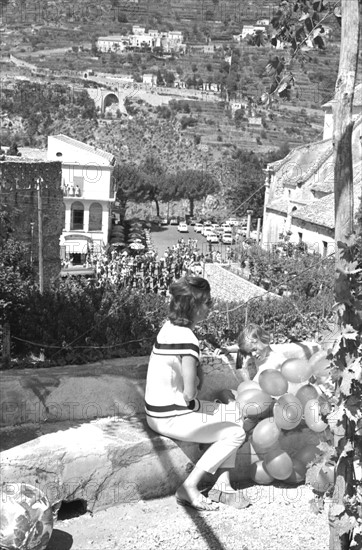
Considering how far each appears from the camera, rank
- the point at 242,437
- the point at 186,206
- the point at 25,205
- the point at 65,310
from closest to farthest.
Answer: the point at 242,437 → the point at 65,310 → the point at 25,205 → the point at 186,206

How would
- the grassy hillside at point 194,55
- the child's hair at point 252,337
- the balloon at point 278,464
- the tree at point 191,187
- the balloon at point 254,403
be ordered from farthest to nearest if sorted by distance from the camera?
the grassy hillside at point 194,55, the tree at point 191,187, the child's hair at point 252,337, the balloon at point 254,403, the balloon at point 278,464

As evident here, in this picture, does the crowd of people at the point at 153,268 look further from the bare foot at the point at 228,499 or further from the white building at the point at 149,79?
the white building at the point at 149,79

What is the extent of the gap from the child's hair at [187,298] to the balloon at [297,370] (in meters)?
0.86

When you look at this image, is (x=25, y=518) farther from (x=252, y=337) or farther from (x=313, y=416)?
(x=252, y=337)

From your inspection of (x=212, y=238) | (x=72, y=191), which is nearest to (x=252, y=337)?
(x=72, y=191)

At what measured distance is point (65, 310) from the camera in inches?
195

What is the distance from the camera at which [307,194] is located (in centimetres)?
2739

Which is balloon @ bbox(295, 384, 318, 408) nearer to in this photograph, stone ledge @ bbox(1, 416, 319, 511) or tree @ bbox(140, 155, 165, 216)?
stone ledge @ bbox(1, 416, 319, 511)

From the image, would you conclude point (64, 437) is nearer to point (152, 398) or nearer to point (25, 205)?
point (152, 398)

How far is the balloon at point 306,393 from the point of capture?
3906mm

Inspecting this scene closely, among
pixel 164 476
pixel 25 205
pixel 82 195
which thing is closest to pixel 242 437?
pixel 164 476

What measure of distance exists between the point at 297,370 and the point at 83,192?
3527cm

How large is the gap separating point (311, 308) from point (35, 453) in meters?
3.25

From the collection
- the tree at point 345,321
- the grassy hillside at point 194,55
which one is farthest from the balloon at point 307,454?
the grassy hillside at point 194,55
